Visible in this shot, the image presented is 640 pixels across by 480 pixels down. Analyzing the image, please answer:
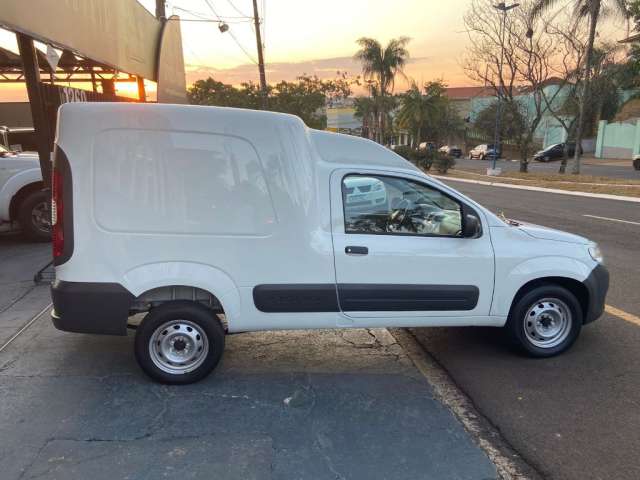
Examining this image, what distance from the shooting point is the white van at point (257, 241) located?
146 inches

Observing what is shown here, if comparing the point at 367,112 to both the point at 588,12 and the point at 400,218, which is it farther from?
the point at 400,218

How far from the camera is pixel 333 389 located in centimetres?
394

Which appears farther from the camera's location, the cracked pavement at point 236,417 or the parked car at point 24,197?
the parked car at point 24,197

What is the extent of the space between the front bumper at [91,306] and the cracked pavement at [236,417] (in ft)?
1.54

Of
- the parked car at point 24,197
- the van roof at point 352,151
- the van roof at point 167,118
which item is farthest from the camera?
the parked car at point 24,197

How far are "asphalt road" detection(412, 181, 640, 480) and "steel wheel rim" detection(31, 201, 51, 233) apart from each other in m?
6.73

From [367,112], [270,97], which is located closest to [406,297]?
[270,97]

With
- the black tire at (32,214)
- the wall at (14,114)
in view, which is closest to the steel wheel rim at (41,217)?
the black tire at (32,214)

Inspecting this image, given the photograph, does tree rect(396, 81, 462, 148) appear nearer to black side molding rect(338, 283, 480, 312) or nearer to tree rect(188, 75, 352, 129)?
tree rect(188, 75, 352, 129)

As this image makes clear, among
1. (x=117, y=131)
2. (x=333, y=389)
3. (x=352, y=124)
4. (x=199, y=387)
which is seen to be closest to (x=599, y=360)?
(x=333, y=389)

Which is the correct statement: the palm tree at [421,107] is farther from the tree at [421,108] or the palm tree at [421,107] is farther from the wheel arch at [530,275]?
the wheel arch at [530,275]

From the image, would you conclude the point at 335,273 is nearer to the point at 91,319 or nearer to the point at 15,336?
the point at 91,319

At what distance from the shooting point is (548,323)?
4.46 meters

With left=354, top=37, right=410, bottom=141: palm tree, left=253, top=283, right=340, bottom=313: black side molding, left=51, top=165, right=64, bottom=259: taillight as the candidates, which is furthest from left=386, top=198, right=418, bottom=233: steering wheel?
left=354, top=37, right=410, bottom=141: palm tree
